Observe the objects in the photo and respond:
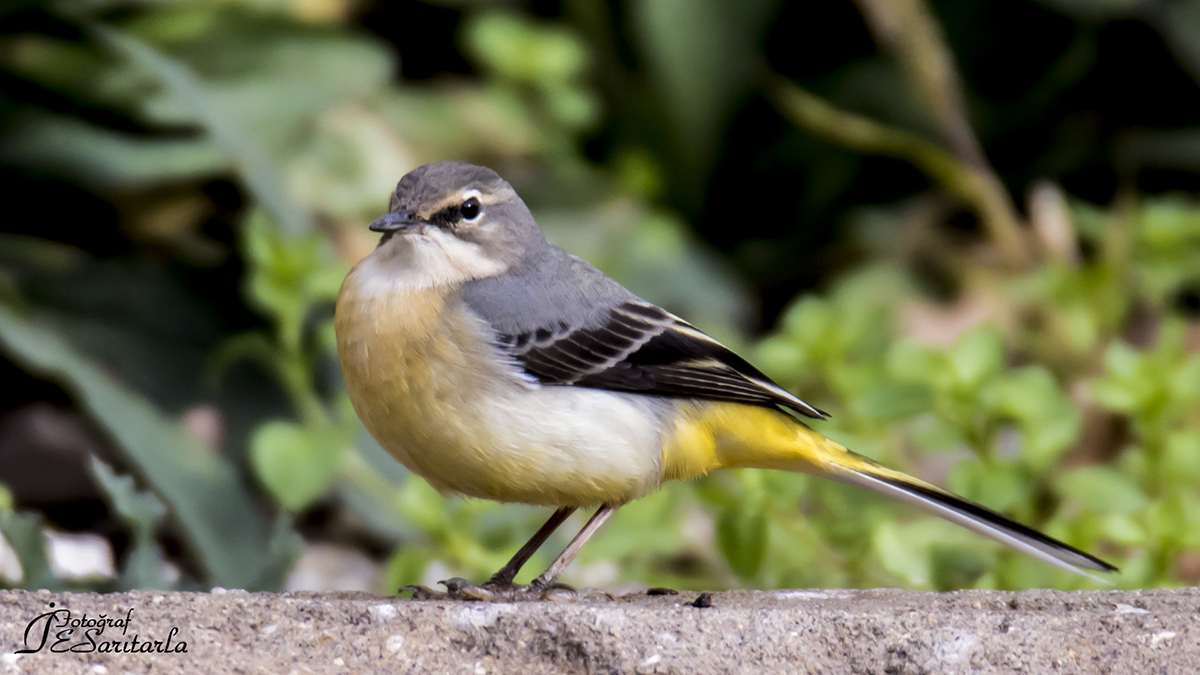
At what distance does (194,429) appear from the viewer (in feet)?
19.7

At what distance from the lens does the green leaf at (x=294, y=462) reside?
4.16 m

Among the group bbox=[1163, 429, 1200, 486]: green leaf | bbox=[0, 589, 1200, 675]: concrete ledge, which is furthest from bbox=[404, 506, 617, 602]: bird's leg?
bbox=[1163, 429, 1200, 486]: green leaf

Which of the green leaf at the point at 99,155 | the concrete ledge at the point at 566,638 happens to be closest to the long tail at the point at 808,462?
the concrete ledge at the point at 566,638

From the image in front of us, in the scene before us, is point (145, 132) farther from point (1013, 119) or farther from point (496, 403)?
point (1013, 119)

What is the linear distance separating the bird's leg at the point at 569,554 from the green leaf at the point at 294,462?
2.65 feet

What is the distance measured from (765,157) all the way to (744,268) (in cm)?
70

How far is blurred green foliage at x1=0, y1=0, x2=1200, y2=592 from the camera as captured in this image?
4496mm

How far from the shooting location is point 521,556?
163 inches

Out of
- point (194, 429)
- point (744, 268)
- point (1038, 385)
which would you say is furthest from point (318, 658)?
point (744, 268)

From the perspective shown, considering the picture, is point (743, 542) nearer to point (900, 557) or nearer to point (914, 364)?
point (900, 557)

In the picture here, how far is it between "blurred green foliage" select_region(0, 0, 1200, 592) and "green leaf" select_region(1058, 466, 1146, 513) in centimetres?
1

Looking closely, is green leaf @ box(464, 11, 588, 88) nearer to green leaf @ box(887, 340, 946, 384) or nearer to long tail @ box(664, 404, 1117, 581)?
green leaf @ box(887, 340, 946, 384)

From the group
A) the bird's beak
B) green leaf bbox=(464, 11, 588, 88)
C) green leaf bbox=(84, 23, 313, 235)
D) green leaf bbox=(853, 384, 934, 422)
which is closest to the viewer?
the bird's beak

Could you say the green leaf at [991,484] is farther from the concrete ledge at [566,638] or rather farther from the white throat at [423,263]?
the white throat at [423,263]
